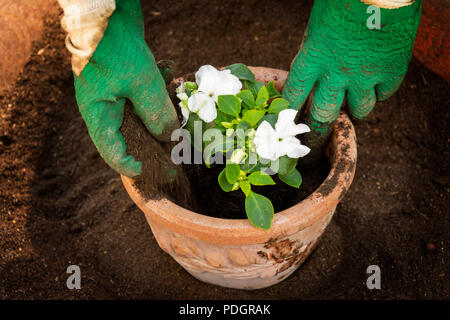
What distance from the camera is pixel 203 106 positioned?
1146mm

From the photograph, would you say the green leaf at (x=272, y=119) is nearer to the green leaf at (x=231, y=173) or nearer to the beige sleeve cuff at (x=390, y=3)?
the green leaf at (x=231, y=173)

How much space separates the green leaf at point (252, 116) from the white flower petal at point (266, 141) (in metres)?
0.07

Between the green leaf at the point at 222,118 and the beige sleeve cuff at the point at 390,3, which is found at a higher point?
the beige sleeve cuff at the point at 390,3

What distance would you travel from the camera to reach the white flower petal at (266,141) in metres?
1.08

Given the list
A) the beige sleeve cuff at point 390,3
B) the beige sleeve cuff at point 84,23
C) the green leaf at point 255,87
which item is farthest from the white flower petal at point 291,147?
the beige sleeve cuff at point 84,23

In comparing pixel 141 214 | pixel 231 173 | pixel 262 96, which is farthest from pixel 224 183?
pixel 141 214

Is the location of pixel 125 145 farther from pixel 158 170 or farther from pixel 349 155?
pixel 349 155

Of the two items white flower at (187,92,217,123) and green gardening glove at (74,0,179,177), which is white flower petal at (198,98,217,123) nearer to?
white flower at (187,92,217,123)

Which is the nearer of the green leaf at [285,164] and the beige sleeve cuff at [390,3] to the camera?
the beige sleeve cuff at [390,3]

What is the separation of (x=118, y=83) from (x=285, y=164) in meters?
0.46

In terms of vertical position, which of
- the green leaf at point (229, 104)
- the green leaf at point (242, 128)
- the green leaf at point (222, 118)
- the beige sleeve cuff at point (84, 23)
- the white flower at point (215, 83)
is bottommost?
the green leaf at point (222, 118)

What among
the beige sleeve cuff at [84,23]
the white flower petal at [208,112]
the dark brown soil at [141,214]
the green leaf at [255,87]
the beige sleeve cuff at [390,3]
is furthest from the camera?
the dark brown soil at [141,214]

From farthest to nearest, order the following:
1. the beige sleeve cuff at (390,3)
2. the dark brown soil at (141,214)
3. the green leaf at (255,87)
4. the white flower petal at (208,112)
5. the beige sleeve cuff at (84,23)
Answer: the dark brown soil at (141,214) < the green leaf at (255,87) < the white flower petal at (208,112) < the beige sleeve cuff at (390,3) < the beige sleeve cuff at (84,23)

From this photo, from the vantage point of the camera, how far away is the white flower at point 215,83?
117 centimetres
